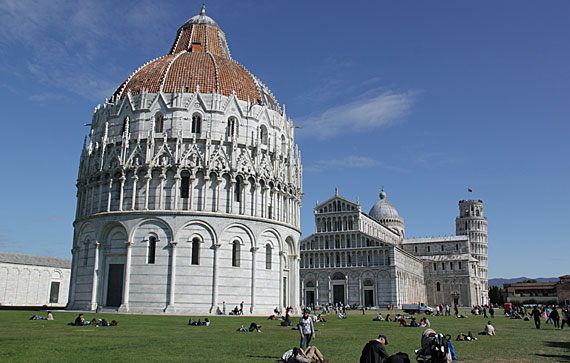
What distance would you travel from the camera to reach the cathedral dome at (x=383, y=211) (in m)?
128

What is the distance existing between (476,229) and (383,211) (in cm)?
2954

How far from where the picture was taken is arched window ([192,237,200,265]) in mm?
39994

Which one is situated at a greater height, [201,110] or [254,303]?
[201,110]

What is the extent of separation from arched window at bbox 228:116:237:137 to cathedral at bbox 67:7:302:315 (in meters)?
0.10

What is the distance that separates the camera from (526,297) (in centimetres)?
13888

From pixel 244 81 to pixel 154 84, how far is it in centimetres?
849

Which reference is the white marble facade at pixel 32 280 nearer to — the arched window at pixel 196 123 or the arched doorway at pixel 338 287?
the arched doorway at pixel 338 287

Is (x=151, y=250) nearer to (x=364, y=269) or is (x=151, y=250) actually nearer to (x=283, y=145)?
(x=283, y=145)

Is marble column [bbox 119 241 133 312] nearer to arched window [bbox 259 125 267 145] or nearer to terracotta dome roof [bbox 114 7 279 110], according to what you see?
terracotta dome roof [bbox 114 7 279 110]

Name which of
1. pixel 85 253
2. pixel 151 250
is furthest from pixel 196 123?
pixel 85 253

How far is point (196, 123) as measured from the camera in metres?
43.1

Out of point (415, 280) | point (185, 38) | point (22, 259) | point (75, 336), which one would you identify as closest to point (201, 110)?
point (185, 38)

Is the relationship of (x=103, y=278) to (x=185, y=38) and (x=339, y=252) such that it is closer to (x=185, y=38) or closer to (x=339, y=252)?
(x=185, y=38)

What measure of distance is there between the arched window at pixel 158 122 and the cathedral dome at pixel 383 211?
92450 mm
